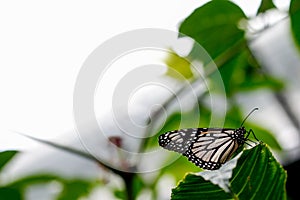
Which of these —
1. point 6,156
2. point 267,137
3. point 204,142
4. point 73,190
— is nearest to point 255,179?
point 204,142

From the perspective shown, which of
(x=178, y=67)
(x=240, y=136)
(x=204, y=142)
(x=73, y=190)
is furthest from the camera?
(x=178, y=67)

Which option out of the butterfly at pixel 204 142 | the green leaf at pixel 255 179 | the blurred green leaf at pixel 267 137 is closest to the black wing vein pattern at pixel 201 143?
the butterfly at pixel 204 142

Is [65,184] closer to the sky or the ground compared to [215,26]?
closer to the ground

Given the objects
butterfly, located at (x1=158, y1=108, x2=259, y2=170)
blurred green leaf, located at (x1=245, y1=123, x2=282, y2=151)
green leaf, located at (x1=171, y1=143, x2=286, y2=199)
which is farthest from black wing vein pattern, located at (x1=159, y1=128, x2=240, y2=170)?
blurred green leaf, located at (x1=245, y1=123, x2=282, y2=151)

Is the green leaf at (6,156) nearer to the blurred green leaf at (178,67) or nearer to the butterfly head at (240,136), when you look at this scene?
the butterfly head at (240,136)

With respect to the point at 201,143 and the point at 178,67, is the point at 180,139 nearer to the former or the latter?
the point at 201,143

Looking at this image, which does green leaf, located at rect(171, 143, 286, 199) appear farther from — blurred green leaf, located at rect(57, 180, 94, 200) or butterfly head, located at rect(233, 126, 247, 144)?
blurred green leaf, located at rect(57, 180, 94, 200)

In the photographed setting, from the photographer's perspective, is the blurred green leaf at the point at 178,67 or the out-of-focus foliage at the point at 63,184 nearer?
the out-of-focus foliage at the point at 63,184

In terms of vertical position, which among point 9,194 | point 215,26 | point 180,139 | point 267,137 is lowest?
point 267,137
